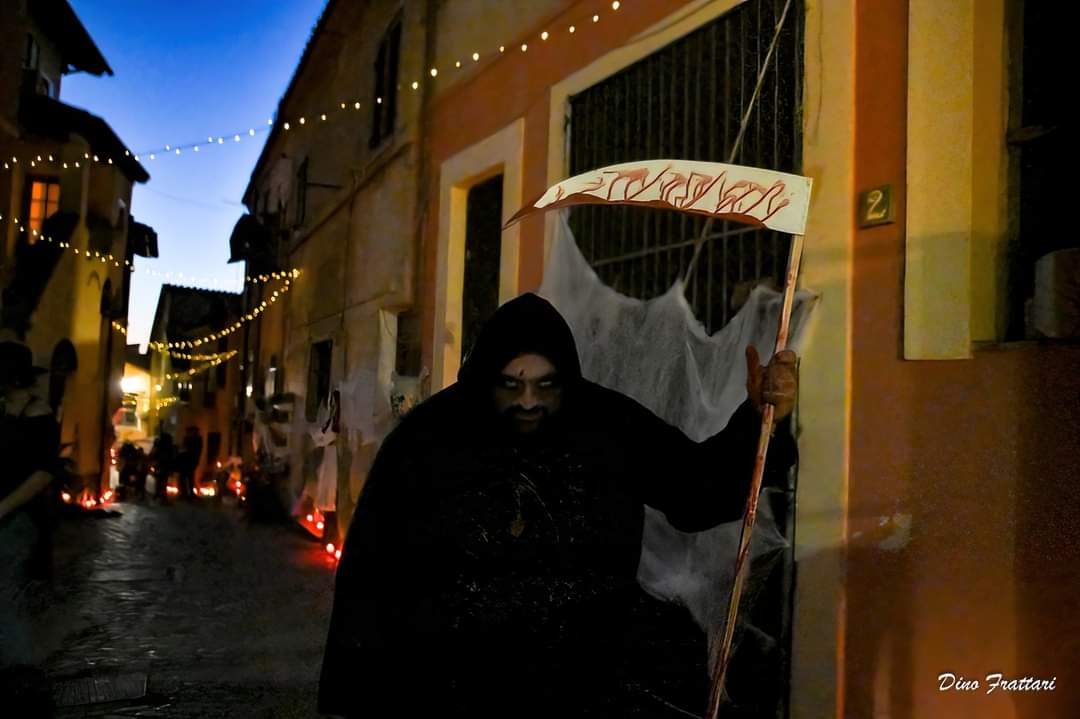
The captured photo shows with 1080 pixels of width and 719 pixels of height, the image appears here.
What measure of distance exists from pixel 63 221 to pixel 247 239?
341 cm

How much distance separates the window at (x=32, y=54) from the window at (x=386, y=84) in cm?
904

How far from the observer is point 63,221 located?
16531 mm

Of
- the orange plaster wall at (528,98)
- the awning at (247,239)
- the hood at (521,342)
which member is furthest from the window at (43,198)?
the hood at (521,342)

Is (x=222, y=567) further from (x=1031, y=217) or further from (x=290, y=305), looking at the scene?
(x=1031, y=217)

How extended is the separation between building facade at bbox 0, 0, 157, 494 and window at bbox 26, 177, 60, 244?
2 centimetres

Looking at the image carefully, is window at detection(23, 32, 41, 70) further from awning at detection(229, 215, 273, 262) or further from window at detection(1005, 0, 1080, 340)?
window at detection(1005, 0, 1080, 340)

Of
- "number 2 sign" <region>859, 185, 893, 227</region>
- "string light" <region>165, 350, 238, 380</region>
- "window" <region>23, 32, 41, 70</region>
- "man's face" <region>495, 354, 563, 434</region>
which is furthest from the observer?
"string light" <region>165, 350, 238, 380</region>

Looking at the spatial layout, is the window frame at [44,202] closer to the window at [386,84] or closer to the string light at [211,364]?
the string light at [211,364]

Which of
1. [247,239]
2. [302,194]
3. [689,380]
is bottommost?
[689,380]

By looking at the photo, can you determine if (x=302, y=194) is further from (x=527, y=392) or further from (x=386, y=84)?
(x=527, y=392)

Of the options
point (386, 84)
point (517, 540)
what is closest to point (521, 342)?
point (517, 540)

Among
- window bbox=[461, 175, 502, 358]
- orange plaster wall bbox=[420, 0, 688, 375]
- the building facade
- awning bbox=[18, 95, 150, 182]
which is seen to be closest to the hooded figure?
orange plaster wall bbox=[420, 0, 688, 375]

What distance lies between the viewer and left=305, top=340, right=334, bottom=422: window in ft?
39.8

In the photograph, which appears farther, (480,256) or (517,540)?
(480,256)
